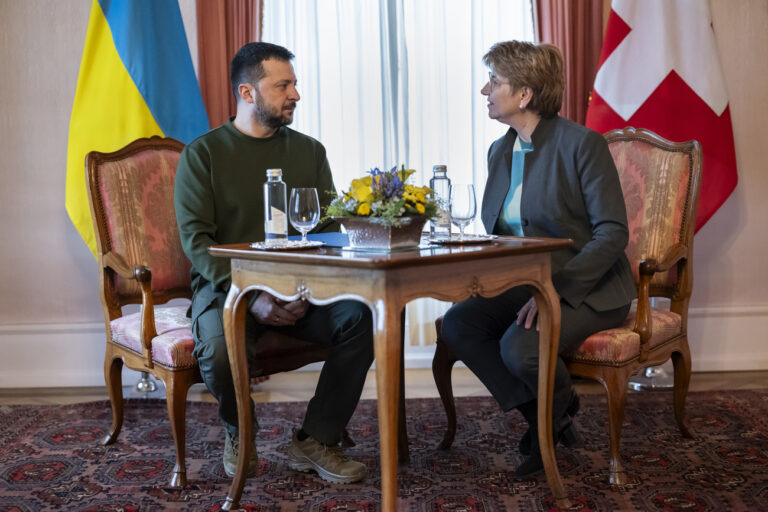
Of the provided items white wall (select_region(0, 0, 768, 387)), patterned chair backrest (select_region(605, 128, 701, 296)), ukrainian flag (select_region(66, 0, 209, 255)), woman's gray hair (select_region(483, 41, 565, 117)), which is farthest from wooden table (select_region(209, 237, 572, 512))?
white wall (select_region(0, 0, 768, 387))

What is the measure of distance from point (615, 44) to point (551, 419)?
209 cm

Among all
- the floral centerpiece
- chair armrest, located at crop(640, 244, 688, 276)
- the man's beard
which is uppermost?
the man's beard

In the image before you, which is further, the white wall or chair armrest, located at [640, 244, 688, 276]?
the white wall

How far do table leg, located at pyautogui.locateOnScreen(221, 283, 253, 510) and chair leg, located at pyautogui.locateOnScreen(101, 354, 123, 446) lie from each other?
85 cm

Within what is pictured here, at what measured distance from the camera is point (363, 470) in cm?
269

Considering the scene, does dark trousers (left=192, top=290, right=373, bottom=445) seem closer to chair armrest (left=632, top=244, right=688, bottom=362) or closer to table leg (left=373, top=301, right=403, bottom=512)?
table leg (left=373, top=301, right=403, bottom=512)

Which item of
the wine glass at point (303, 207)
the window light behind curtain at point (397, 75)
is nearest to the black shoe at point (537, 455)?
the wine glass at point (303, 207)

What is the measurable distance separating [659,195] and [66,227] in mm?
2941

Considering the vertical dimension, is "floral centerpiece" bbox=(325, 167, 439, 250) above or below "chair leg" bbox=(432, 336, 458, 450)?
above

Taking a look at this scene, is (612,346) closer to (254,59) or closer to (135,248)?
(254,59)

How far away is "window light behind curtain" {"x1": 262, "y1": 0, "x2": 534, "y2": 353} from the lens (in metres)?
4.11

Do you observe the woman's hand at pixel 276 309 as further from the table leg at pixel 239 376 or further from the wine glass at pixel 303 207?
the wine glass at pixel 303 207

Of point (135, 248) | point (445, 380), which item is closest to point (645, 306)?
point (445, 380)

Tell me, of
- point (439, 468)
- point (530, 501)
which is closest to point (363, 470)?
point (439, 468)
